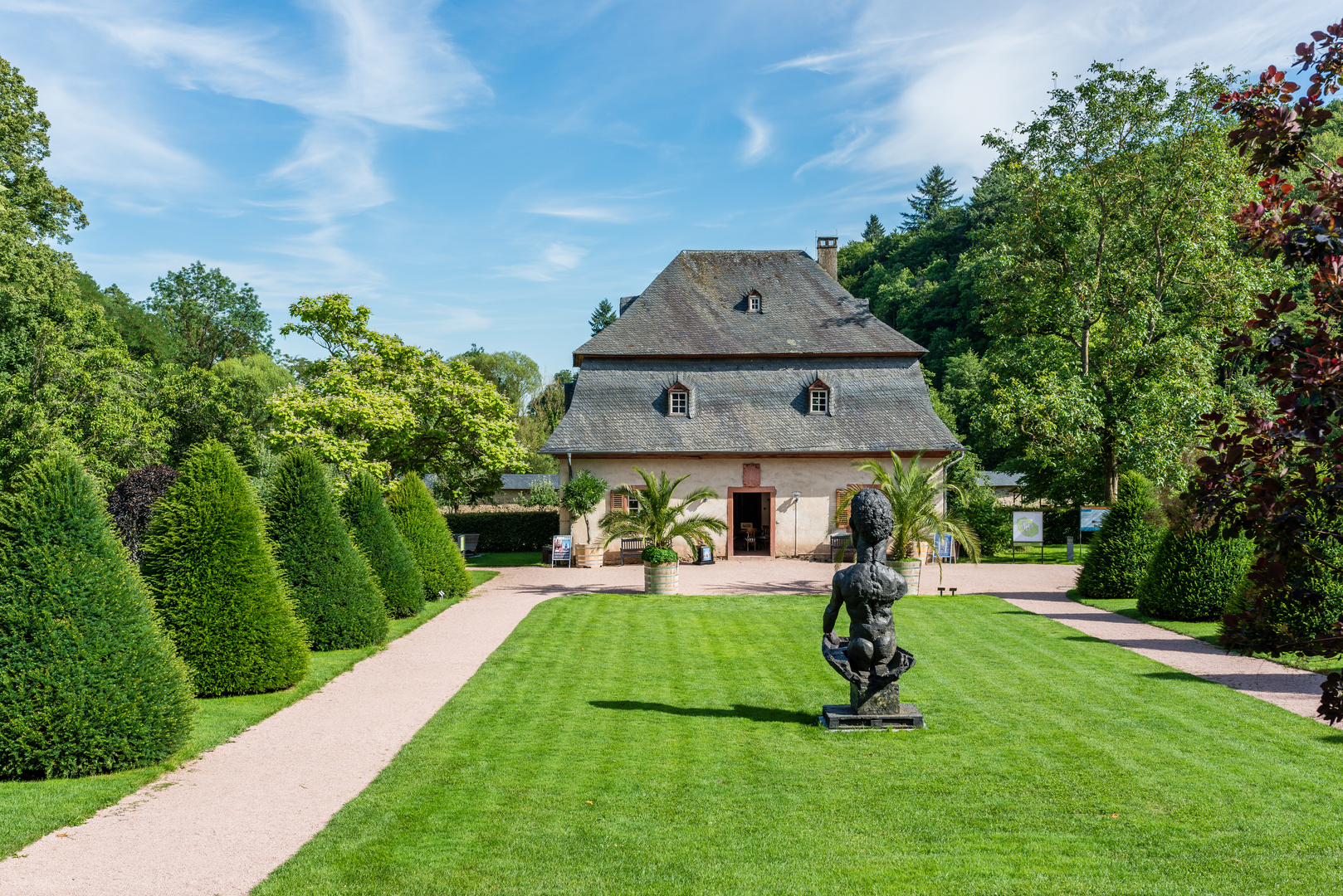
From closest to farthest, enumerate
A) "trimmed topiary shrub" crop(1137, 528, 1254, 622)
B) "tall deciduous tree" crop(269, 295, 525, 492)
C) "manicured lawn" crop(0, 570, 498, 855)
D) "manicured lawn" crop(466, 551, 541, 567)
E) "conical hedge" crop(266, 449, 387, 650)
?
"manicured lawn" crop(0, 570, 498, 855)
"conical hedge" crop(266, 449, 387, 650)
"trimmed topiary shrub" crop(1137, 528, 1254, 622)
"tall deciduous tree" crop(269, 295, 525, 492)
"manicured lawn" crop(466, 551, 541, 567)

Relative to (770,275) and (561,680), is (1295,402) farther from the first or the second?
(770,275)

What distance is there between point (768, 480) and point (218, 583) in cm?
2052

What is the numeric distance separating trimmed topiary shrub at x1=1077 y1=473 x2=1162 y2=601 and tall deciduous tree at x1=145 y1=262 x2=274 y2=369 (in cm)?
6340

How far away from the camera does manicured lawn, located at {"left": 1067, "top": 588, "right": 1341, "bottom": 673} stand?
1308 centimetres

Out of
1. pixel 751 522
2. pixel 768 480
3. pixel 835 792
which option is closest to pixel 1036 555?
pixel 768 480

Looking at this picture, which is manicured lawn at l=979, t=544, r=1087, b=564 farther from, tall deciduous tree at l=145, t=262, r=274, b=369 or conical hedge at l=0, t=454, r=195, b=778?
tall deciduous tree at l=145, t=262, r=274, b=369

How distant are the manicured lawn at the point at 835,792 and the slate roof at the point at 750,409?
16.3 m

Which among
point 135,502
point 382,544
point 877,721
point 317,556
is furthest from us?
point 135,502

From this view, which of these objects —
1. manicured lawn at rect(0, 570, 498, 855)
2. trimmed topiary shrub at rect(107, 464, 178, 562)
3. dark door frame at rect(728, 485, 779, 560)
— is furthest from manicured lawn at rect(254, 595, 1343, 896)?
dark door frame at rect(728, 485, 779, 560)

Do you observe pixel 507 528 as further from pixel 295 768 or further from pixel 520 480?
pixel 295 768

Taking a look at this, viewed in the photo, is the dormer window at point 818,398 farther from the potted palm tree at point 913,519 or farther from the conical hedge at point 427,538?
the conical hedge at point 427,538

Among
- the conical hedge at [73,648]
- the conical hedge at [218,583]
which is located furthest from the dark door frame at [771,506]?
the conical hedge at [73,648]

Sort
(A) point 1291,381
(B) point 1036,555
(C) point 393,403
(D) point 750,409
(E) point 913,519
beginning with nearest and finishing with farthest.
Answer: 1. (A) point 1291,381
2. (E) point 913,519
3. (C) point 393,403
4. (D) point 750,409
5. (B) point 1036,555

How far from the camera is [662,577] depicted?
21969 mm
